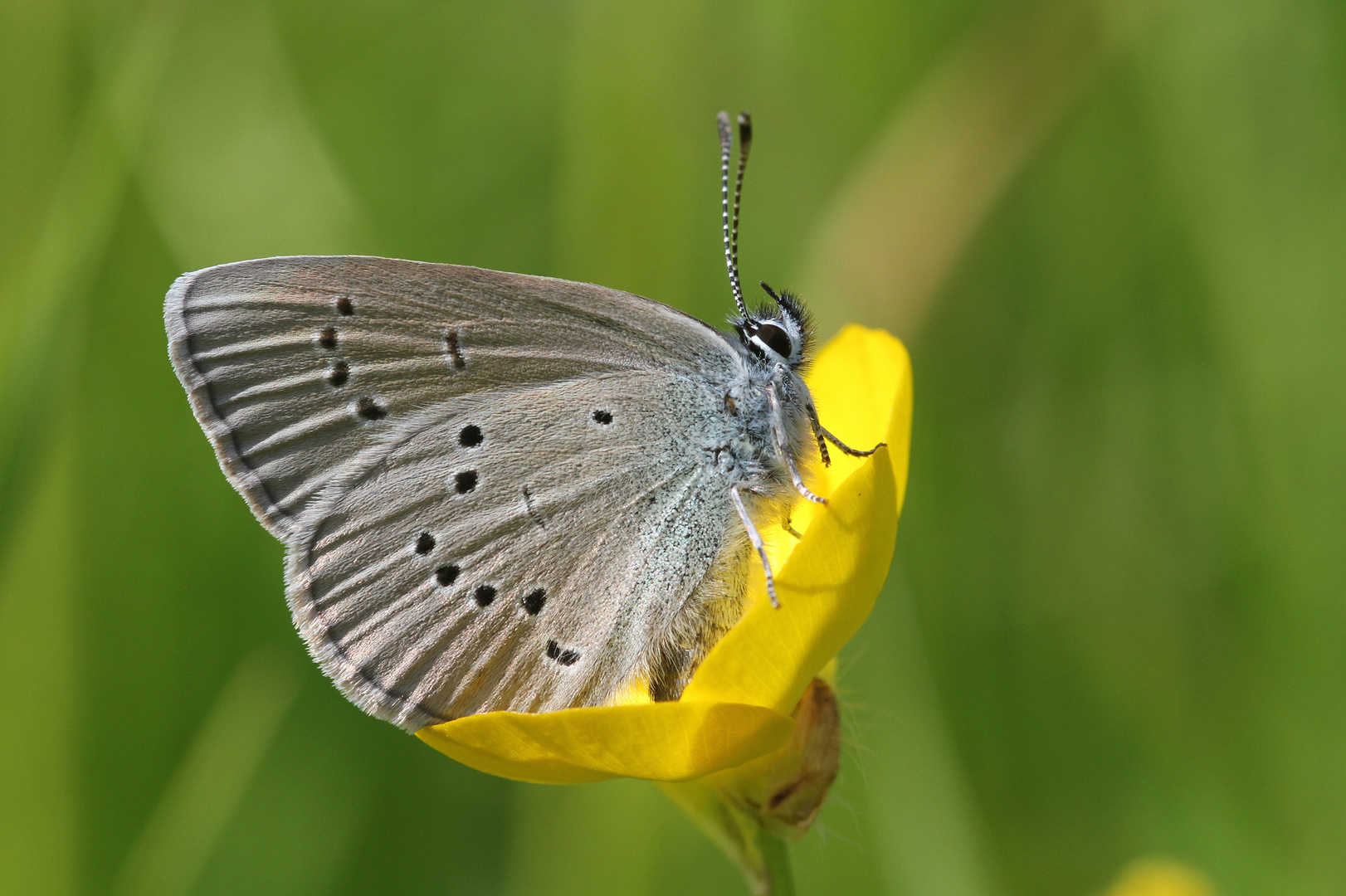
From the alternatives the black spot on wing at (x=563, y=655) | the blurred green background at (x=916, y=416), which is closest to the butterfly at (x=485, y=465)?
the black spot on wing at (x=563, y=655)

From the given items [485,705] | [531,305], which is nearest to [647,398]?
[531,305]

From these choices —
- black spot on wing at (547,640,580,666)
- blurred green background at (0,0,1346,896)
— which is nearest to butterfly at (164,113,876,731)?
black spot on wing at (547,640,580,666)

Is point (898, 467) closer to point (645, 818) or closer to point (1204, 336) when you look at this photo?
point (645, 818)

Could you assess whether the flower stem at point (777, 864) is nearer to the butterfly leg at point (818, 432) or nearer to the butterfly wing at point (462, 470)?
the butterfly wing at point (462, 470)

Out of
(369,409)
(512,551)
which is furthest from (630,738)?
(369,409)

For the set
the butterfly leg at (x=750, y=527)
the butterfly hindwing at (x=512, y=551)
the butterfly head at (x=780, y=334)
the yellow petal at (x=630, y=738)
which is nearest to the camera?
the yellow petal at (x=630, y=738)

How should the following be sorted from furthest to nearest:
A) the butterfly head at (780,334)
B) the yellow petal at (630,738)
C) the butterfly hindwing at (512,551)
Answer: the butterfly head at (780,334)
the butterfly hindwing at (512,551)
the yellow petal at (630,738)
